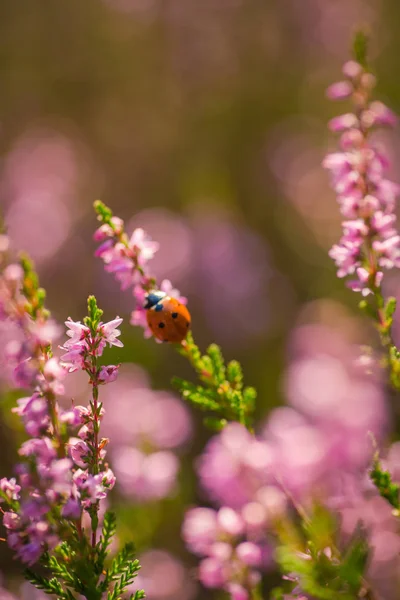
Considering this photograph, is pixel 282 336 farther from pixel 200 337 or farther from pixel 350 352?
pixel 350 352

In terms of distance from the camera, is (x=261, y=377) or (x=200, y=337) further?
(x=200, y=337)

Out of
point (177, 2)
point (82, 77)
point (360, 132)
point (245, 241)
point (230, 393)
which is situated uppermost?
point (177, 2)

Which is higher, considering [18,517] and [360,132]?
[360,132]

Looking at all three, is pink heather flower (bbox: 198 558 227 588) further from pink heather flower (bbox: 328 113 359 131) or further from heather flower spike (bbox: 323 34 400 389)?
pink heather flower (bbox: 328 113 359 131)

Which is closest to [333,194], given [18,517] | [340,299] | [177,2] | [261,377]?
[340,299]

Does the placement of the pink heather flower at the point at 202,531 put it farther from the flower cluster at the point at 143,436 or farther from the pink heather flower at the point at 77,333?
the pink heather flower at the point at 77,333

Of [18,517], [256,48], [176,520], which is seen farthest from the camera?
[256,48]

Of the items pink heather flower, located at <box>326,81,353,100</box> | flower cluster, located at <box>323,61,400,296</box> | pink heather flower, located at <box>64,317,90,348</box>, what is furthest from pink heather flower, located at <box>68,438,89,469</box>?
pink heather flower, located at <box>326,81,353,100</box>

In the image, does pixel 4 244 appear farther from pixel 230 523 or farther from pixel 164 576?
pixel 164 576
